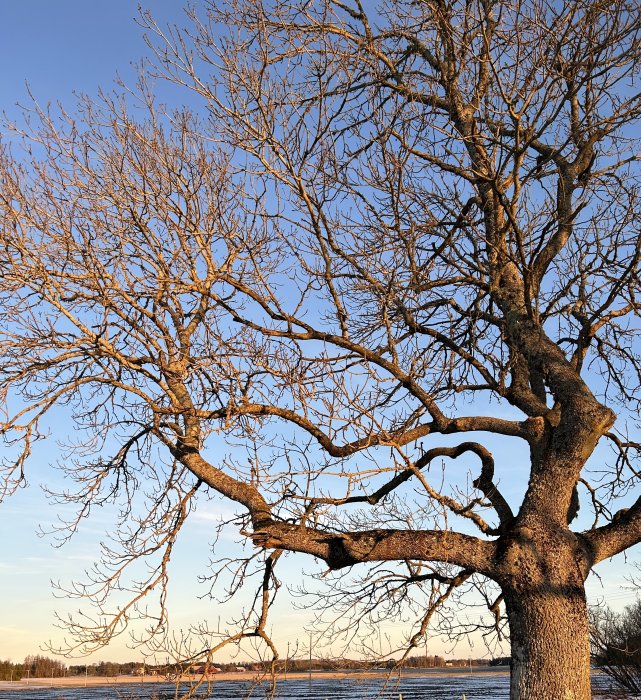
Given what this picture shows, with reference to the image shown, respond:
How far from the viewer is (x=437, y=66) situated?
25.9 feet

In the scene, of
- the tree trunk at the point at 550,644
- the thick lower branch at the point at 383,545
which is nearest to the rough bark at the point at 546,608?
the tree trunk at the point at 550,644

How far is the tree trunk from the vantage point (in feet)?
20.0

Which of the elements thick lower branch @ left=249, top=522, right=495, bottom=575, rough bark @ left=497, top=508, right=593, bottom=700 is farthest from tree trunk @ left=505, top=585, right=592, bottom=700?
thick lower branch @ left=249, top=522, right=495, bottom=575

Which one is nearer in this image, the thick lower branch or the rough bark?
the rough bark

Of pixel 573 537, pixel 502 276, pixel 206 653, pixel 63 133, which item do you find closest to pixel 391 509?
pixel 573 537

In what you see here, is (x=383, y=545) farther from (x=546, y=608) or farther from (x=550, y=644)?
(x=550, y=644)

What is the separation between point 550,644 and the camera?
6.17 meters

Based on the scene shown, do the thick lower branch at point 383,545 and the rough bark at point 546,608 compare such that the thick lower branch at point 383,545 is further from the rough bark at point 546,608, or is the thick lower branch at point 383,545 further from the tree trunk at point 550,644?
the tree trunk at point 550,644

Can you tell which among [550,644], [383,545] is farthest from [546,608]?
[383,545]

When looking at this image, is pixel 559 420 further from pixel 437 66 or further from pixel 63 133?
pixel 63 133

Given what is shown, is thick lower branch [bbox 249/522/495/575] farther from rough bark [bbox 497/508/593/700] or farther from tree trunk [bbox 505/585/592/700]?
tree trunk [bbox 505/585/592/700]

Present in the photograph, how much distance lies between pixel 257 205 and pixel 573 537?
13.6 feet

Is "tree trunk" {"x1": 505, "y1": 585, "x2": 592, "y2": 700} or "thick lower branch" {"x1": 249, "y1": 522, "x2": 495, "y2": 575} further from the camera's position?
"thick lower branch" {"x1": 249, "y1": 522, "x2": 495, "y2": 575}

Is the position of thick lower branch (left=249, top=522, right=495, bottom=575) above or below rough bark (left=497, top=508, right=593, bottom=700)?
above
